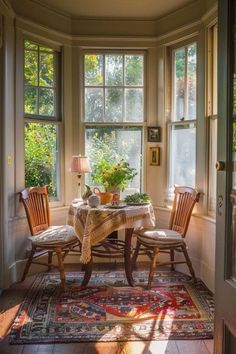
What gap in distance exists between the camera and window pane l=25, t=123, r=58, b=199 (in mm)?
4094

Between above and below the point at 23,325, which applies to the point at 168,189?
above

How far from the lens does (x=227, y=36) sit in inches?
75.0

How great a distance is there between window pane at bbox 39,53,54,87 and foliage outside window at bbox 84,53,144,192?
1.32 ft

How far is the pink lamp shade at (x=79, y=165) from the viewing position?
402 centimetres

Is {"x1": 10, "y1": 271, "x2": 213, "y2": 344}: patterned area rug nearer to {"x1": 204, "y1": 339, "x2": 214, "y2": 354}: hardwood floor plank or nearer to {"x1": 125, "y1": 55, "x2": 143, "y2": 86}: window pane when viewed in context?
{"x1": 204, "y1": 339, "x2": 214, "y2": 354}: hardwood floor plank

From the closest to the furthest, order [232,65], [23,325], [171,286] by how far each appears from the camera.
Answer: [232,65]
[23,325]
[171,286]

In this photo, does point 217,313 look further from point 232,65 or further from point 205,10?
point 205,10

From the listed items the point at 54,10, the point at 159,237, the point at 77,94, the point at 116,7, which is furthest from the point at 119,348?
the point at 54,10

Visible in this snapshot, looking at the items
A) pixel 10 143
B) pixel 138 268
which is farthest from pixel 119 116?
pixel 138 268

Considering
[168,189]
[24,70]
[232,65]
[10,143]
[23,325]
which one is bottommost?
[23,325]

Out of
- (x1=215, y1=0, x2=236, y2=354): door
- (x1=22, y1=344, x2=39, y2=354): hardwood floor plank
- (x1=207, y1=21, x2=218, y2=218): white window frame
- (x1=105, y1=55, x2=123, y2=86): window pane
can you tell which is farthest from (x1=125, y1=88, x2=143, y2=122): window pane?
(x1=22, y1=344, x2=39, y2=354): hardwood floor plank

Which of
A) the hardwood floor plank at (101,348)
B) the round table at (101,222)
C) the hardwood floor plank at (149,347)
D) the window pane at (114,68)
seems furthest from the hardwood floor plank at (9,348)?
the window pane at (114,68)

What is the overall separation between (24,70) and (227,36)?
2599 mm

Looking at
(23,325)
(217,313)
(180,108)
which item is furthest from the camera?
(180,108)
